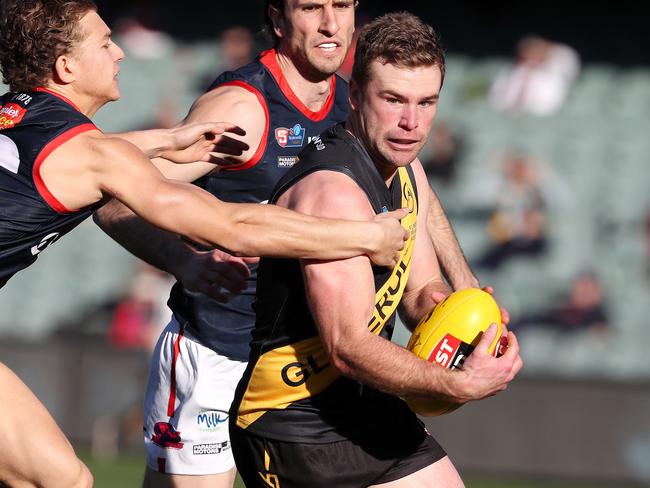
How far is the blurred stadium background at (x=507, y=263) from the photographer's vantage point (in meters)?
10.6

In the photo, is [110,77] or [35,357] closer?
[110,77]

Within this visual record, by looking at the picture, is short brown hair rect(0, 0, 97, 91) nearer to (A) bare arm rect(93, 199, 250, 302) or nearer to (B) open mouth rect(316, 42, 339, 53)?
(A) bare arm rect(93, 199, 250, 302)

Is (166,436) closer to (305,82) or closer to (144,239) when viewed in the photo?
(144,239)

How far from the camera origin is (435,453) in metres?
4.67

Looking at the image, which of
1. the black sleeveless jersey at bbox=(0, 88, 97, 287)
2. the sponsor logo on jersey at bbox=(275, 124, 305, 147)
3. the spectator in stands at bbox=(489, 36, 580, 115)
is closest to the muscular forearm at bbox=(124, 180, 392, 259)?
the black sleeveless jersey at bbox=(0, 88, 97, 287)

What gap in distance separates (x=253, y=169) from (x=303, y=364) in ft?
4.40

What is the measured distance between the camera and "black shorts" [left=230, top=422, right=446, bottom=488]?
4504 millimetres

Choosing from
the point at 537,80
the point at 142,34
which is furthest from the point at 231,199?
the point at 142,34

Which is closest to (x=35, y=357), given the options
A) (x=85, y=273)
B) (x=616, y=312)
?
(x=85, y=273)

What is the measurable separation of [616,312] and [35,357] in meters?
5.67

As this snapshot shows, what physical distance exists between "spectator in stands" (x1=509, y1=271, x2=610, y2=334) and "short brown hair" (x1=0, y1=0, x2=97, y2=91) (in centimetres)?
746

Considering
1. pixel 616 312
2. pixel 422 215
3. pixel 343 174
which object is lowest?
pixel 616 312

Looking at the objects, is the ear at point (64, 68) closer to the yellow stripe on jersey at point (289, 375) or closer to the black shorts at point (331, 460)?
the yellow stripe on jersey at point (289, 375)

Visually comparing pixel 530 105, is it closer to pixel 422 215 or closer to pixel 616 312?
pixel 616 312
